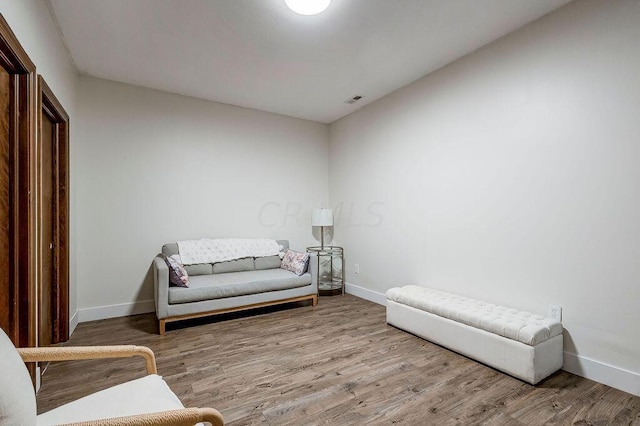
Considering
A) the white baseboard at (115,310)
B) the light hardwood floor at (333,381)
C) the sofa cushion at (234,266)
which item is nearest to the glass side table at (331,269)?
the sofa cushion at (234,266)

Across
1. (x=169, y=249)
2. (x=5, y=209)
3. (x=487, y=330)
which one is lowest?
(x=487, y=330)

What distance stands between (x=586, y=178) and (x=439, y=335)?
5.42 ft

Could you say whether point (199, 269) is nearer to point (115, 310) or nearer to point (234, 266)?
point (234, 266)

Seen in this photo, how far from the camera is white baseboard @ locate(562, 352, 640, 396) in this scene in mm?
2006

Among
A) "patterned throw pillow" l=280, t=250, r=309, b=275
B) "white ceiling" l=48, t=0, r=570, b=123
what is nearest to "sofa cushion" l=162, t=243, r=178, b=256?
"patterned throw pillow" l=280, t=250, r=309, b=275

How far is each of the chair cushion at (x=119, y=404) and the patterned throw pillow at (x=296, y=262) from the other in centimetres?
255

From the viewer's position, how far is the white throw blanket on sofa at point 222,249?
3.68 metres

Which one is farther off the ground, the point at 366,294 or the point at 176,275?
the point at 176,275

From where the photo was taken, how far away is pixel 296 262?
392cm

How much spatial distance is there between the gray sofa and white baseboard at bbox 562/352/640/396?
8.21 ft

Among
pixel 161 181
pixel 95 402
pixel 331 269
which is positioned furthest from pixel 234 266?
pixel 95 402

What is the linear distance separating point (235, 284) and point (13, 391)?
254cm

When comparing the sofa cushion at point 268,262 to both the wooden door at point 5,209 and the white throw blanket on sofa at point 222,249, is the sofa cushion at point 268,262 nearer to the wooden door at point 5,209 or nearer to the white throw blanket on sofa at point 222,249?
the white throw blanket on sofa at point 222,249

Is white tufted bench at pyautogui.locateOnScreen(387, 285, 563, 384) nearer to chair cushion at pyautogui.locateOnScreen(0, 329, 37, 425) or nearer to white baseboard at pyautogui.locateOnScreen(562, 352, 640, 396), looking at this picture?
white baseboard at pyautogui.locateOnScreen(562, 352, 640, 396)
